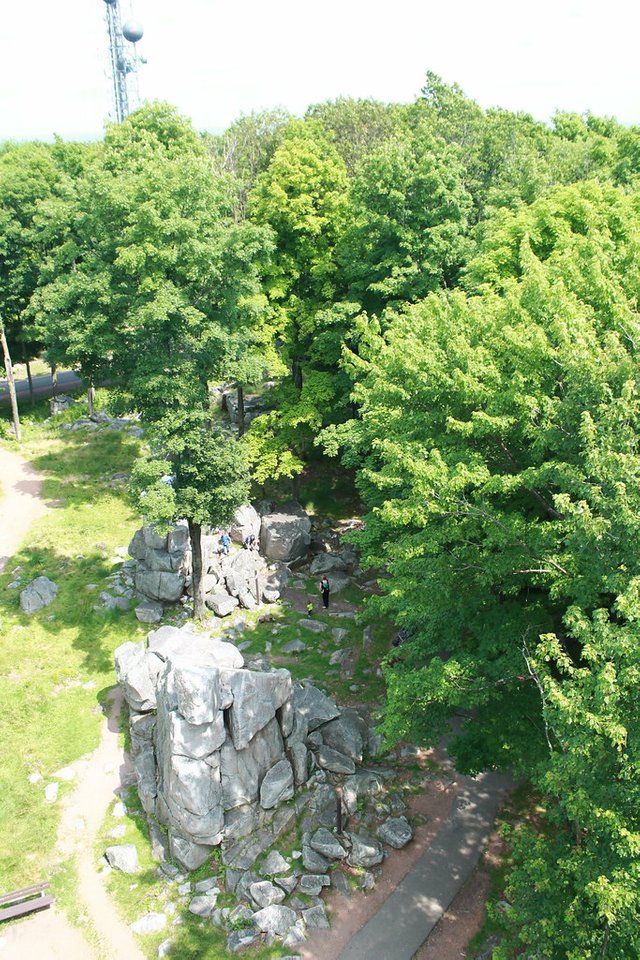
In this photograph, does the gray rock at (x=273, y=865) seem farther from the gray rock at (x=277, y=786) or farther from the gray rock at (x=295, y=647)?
the gray rock at (x=295, y=647)

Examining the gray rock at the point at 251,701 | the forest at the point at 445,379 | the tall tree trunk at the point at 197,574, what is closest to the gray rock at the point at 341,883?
the gray rock at the point at 251,701

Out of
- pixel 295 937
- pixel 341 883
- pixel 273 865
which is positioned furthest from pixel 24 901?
pixel 341 883

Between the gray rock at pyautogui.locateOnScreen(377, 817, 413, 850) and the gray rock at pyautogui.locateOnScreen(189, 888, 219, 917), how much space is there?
432cm

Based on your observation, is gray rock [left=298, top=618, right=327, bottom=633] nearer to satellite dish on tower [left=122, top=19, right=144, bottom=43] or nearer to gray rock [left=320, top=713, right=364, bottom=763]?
gray rock [left=320, top=713, right=364, bottom=763]

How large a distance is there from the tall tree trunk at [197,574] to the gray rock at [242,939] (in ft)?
37.7

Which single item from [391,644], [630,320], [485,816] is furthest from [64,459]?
[630,320]

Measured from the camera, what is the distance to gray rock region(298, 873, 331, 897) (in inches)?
644

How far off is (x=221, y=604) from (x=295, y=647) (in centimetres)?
342

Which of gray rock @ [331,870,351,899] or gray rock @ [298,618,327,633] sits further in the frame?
gray rock @ [298,618,327,633]

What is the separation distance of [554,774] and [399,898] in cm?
805

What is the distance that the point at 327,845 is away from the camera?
17109mm

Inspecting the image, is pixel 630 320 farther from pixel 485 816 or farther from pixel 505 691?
pixel 485 816

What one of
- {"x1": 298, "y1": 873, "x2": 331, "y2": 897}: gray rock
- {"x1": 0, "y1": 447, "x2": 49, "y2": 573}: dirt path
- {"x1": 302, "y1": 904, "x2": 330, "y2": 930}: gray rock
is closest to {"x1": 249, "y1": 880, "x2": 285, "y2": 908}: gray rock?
{"x1": 298, "y1": 873, "x2": 331, "y2": 897}: gray rock

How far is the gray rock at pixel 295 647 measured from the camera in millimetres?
24375
